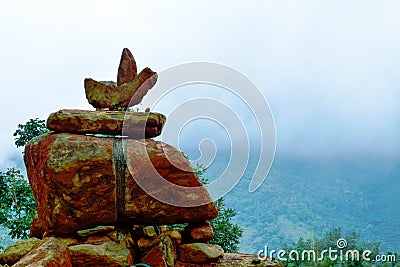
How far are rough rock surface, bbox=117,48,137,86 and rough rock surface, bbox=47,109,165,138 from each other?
901 mm

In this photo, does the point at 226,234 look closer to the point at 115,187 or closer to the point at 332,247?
the point at 332,247

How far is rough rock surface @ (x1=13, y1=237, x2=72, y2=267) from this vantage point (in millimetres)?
5887

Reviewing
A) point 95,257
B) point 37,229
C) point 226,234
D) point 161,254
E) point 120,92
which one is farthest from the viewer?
point 226,234

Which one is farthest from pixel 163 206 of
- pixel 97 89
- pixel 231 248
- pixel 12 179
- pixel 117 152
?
pixel 12 179

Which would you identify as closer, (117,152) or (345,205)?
(117,152)

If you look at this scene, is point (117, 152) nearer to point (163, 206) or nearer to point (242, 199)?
point (163, 206)

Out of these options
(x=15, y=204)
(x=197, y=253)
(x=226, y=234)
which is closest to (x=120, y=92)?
(x=197, y=253)

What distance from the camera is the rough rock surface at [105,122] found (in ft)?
24.8

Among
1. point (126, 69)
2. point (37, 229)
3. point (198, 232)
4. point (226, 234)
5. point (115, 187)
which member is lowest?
point (226, 234)

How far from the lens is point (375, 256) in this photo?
8.84m

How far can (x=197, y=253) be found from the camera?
24.5ft

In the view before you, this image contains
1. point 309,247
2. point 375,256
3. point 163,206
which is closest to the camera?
point 163,206

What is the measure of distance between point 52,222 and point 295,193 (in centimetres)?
1968
